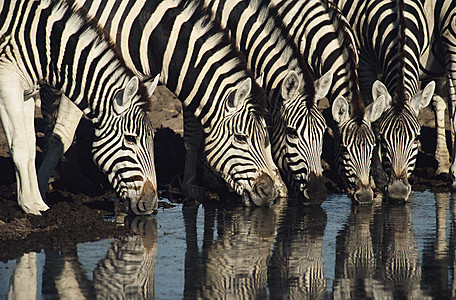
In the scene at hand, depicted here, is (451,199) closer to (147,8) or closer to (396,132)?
(396,132)

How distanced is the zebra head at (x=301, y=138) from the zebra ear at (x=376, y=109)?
0.62 meters

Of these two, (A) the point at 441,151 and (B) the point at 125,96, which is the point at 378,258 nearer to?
(B) the point at 125,96

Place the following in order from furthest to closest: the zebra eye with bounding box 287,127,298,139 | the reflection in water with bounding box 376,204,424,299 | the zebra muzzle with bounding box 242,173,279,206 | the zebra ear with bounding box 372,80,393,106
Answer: the zebra ear with bounding box 372,80,393,106
the zebra eye with bounding box 287,127,298,139
the zebra muzzle with bounding box 242,173,279,206
the reflection in water with bounding box 376,204,424,299

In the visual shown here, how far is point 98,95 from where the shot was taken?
8.48m

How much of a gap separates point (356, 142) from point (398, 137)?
1.82ft

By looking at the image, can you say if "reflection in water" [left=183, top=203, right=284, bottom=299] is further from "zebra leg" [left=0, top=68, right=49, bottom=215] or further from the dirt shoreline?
"zebra leg" [left=0, top=68, right=49, bottom=215]

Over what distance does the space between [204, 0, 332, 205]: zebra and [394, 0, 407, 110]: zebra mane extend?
974 millimetres

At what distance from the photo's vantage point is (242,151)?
29.7 feet

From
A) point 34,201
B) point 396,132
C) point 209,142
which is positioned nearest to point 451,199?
point 396,132

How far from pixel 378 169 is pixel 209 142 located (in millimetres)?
2625

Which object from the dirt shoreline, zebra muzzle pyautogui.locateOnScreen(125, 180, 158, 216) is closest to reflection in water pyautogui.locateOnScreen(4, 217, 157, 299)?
the dirt shoreline

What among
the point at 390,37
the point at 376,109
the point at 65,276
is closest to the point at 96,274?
the point at 65,276

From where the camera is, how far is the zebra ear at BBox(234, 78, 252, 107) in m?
8.84

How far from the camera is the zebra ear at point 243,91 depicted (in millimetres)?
8837
